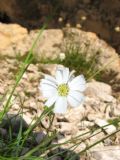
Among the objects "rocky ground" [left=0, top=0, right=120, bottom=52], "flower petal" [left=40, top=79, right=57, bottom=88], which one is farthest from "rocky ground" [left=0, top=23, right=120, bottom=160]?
"flower petal" [left=40, top=79, right=57, bottom=88]

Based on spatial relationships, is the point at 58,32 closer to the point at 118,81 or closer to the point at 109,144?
the point at 118,81

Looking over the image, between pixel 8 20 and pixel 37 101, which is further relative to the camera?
pixel 8 20

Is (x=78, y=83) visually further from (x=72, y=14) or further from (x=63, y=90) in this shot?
(x=72, y=14)

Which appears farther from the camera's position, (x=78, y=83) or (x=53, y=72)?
(x=53, y=72)

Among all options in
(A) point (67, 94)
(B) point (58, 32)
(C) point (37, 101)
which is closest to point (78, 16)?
(B) point (58, 32)

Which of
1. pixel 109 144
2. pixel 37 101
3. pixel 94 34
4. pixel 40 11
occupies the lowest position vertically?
pixel 109 144

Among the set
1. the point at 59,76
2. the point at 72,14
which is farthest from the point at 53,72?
the point at 59,76

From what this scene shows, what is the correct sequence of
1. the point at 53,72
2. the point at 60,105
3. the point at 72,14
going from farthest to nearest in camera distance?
1. the point at 72,14
2. the point at 53,72
3. the point at 60,105
